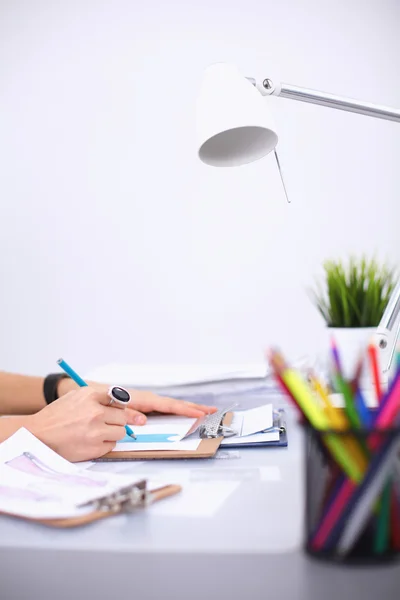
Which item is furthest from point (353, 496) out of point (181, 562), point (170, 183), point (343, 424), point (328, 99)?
point (170, 183)

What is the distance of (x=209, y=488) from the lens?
0.71 m

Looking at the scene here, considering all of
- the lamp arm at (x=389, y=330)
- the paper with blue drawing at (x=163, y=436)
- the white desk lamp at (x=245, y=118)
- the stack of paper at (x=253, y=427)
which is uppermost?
the white desk lamp at (x=245, y=118)

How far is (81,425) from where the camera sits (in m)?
0.86

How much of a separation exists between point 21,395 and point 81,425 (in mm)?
516

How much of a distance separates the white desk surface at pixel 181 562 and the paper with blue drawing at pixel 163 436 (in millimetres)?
269

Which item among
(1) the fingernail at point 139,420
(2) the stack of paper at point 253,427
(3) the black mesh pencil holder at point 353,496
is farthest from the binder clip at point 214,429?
(3) the black mesh pencil holder at point 353,496

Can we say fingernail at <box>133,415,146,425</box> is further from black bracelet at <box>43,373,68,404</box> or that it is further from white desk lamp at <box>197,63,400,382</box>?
white desk lamp at <box>197,63,400,382</box>

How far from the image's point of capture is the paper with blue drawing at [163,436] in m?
0.90

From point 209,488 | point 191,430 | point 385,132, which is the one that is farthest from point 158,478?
point 385,132

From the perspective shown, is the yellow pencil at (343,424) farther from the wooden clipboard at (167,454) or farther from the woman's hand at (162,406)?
the woman's hand at (162,406)

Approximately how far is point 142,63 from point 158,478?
2305mm

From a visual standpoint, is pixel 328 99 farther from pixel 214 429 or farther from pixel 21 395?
pixel 21 395

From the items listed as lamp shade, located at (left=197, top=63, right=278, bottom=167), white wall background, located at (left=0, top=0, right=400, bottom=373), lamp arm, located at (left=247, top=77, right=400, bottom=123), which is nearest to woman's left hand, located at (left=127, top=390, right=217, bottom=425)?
lamp shade, located at (left=197, top=63, right=278, bottom=167)

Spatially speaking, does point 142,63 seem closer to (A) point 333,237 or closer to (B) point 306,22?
(B) point 306,22
